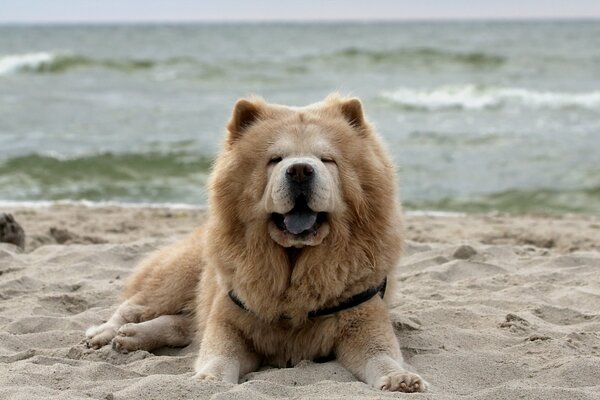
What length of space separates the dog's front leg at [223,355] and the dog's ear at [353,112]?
1249mm

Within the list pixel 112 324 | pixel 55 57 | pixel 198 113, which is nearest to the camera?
pixel 112 324

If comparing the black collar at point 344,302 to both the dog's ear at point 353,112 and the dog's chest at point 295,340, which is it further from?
the dog's ear at point 353,112

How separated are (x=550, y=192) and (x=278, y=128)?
26.0 feet

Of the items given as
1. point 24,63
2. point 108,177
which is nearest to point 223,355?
point 108,177

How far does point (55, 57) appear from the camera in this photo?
35.8 metres

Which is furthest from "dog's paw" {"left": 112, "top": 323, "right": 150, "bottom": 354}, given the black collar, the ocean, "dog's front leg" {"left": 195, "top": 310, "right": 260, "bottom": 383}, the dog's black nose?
the ocean

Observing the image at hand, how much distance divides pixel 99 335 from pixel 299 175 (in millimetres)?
1691

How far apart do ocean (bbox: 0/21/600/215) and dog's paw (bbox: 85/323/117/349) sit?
2.04 meters

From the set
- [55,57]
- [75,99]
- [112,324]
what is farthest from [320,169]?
[55,57]

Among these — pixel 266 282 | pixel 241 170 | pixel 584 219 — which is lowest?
pixel 584 219

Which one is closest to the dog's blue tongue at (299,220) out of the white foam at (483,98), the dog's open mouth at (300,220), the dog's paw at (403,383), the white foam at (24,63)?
the dog's open mouth at (300,220)

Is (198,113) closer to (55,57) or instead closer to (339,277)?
(339,277)

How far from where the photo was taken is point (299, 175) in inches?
146

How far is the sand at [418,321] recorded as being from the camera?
3.67 m
